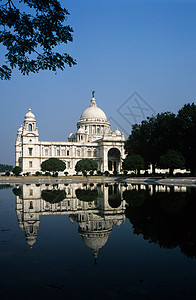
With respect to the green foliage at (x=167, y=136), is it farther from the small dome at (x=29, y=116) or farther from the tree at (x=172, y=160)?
the small dome at (x=29, y=116)

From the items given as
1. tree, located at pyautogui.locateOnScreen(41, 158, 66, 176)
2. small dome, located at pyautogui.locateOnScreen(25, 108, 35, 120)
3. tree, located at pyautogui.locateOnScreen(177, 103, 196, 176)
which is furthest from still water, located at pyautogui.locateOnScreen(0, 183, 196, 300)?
small dome, located at pyautogui.locateOnScreen(25, 108, 35, 120)

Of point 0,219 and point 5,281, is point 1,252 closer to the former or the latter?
point 5,281

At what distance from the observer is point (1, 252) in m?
8.48

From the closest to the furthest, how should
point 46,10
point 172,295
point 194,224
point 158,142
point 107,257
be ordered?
point 172,295 < point 107,257 < point 46,10 < point 194,224 < point 158,142

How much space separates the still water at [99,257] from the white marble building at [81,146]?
67.2 m

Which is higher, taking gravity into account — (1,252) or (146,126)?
(146,126)

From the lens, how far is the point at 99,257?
7.91 metres

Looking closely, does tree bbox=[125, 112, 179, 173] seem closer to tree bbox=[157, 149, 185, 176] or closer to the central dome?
tree bbox=[157, 149, 185, 176]

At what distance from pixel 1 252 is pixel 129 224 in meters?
5.52

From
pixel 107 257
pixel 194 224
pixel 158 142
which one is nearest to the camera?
pixel 107 257

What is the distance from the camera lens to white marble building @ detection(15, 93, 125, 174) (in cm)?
7944

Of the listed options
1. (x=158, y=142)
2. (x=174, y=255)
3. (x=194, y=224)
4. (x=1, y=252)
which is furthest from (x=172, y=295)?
(x=158, y=142)

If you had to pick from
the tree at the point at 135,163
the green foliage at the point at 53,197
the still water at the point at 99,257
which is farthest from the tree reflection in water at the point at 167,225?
the tree at the point at 135,163

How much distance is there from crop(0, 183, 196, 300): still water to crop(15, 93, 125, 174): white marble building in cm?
6718
